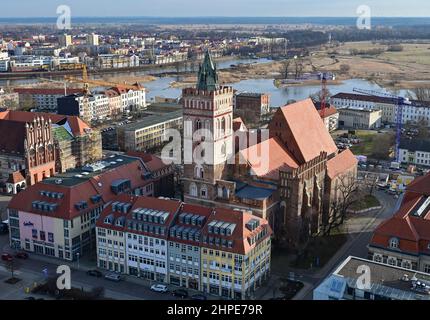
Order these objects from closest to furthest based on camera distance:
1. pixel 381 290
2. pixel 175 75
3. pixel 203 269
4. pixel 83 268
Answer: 1. pixel 381 290
2. pixel 203 269
3. pixel 83 268
4. pixel 175 75

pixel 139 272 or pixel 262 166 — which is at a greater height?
pixel 262 166

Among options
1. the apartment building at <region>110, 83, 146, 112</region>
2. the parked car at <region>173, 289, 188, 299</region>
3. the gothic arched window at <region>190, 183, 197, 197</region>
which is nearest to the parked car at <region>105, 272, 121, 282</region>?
the parked car at <region>173, 289, 188, 299</region>

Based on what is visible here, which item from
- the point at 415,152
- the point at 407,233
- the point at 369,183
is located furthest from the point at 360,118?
the point at 407,233

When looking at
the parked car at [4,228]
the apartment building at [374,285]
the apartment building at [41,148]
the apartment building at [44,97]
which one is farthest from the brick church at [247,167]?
the apartment building at [44,97]

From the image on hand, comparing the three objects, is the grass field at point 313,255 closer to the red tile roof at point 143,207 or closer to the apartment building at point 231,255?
the apartment building at point 231,255

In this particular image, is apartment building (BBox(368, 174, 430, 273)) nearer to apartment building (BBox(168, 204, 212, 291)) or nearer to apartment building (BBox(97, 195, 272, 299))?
apartment building (BBox(97, 195, 272, 299))
